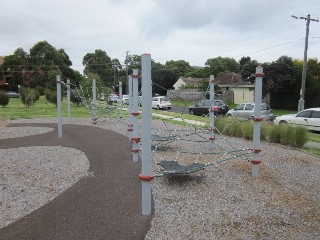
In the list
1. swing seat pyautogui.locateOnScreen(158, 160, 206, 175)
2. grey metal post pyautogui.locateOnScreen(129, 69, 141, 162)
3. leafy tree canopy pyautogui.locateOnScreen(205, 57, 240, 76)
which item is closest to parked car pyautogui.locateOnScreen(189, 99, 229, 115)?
grey metal post pyautogui.locateOnScreen(129, 69, 141, 162)

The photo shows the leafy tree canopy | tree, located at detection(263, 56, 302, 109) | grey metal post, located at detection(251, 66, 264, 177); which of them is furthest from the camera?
the leafy tree canopy

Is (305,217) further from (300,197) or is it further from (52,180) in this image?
(52,180)

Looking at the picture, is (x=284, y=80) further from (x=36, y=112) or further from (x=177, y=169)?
(x=177, y=169)

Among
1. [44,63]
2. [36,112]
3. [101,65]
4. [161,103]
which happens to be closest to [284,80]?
[161,103]

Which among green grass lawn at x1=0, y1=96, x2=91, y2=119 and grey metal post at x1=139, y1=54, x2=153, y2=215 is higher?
grey metal post at x1=139, y1=54, x2=153, y2=215

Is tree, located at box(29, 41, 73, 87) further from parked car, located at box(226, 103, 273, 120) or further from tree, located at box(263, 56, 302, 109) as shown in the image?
parked car, located at box(226, 103, 273, 120)

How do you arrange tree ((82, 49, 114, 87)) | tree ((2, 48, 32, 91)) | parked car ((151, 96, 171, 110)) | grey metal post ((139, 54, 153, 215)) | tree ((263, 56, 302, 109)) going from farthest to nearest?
tree ((82, 49, 114, 87)) → tree ((2, 48, 32, 91)) → tree ((263, 56, 302, 109)) → parked car ((151, 96, 171, 110)) → grey metal post ((139, 54, 153, 215))

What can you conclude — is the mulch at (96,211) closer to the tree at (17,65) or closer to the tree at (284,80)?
the tree at (284,80)

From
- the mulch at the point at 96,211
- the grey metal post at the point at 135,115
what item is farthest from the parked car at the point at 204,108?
the mulch at the point at 96,211

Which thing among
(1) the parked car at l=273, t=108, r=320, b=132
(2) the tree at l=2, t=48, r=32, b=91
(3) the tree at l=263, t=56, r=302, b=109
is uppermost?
(2) the tree at l=2, t=48, r=32, b=91

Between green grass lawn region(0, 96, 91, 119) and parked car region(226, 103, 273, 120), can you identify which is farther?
green grass lawn region(0, 96, 91, 119)

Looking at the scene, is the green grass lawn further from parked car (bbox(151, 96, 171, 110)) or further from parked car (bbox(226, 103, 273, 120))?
parked car (bbox(226, 103, 273, 120))

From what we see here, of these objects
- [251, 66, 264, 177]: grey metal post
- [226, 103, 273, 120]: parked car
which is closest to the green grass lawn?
[226, 103, 273, 120]: parked car

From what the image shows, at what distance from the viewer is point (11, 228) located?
4500 millimetres
